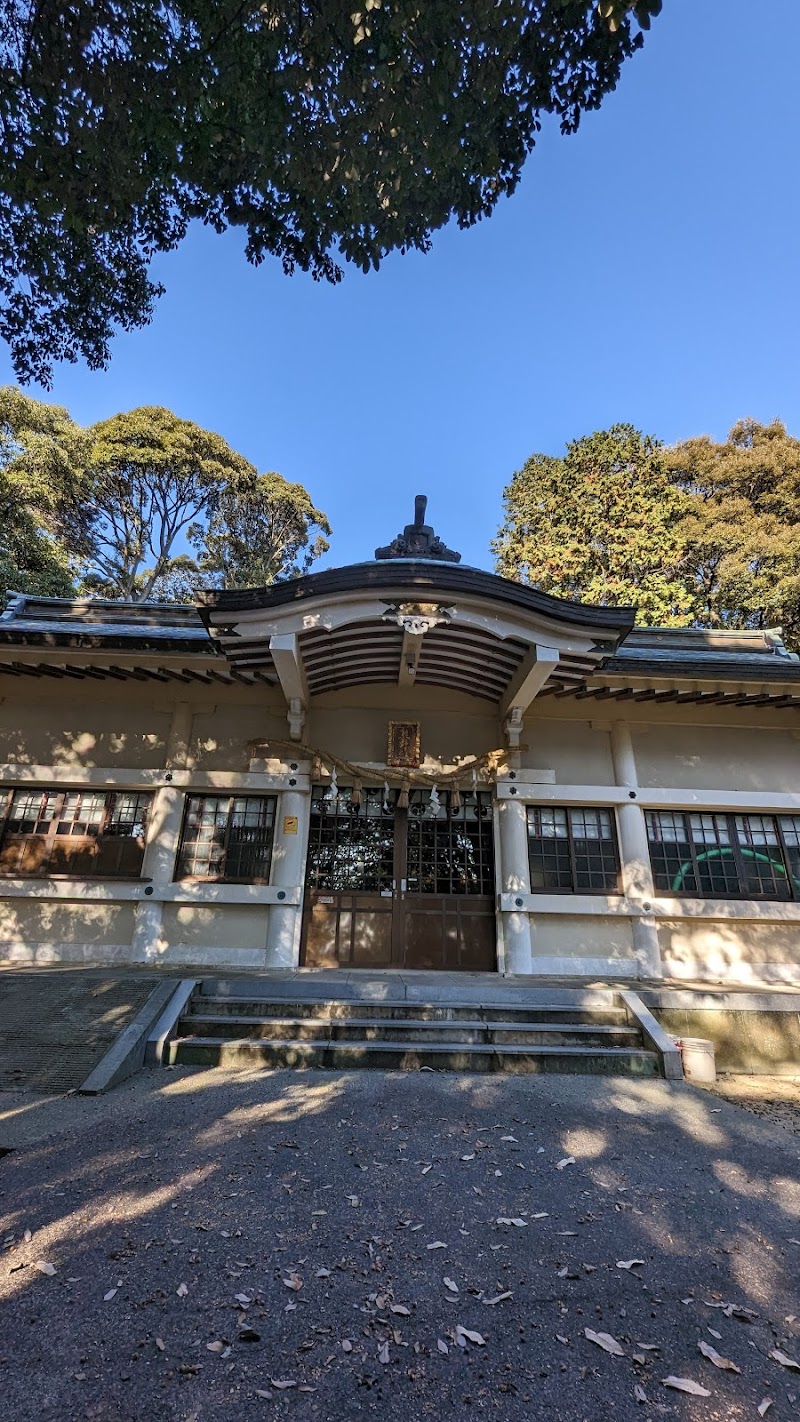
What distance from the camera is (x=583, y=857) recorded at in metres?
9.52

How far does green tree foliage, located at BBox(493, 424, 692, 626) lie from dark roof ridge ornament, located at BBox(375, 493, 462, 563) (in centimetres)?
994

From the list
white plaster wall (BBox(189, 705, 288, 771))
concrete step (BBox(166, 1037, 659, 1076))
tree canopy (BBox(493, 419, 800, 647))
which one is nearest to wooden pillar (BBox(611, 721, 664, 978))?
concrete step (BBox(166, 1037, 659, 1076))

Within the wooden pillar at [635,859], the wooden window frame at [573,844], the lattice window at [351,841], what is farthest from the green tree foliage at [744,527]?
the lattice window at [351,841]

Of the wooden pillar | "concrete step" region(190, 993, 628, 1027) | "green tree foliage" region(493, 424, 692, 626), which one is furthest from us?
"green tree foliage" region(493, 424, 692, 626)

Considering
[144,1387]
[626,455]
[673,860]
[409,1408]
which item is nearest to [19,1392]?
[144,1387]

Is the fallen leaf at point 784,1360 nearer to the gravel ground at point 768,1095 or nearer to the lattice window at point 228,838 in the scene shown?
the gravel ground at point 768,1095

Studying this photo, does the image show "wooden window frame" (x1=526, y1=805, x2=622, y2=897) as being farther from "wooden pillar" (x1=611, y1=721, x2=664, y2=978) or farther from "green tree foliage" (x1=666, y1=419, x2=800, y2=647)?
"green tree foliage" (x1=666, y1=419, x2=800, y2=647)

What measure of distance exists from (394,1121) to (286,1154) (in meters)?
0.92

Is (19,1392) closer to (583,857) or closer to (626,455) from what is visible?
(583,857)

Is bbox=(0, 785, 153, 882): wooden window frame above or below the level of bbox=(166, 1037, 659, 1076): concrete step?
above

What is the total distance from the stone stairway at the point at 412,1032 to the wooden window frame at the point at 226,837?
2.28 m

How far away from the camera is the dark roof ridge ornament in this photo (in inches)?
391

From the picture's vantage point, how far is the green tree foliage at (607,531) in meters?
18.9

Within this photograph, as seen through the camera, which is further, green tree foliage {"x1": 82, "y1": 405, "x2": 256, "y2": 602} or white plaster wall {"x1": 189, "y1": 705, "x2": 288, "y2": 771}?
A: green tree foliage {"x1": 82, "y1": 405, "x2": 256, "y2": 602}
